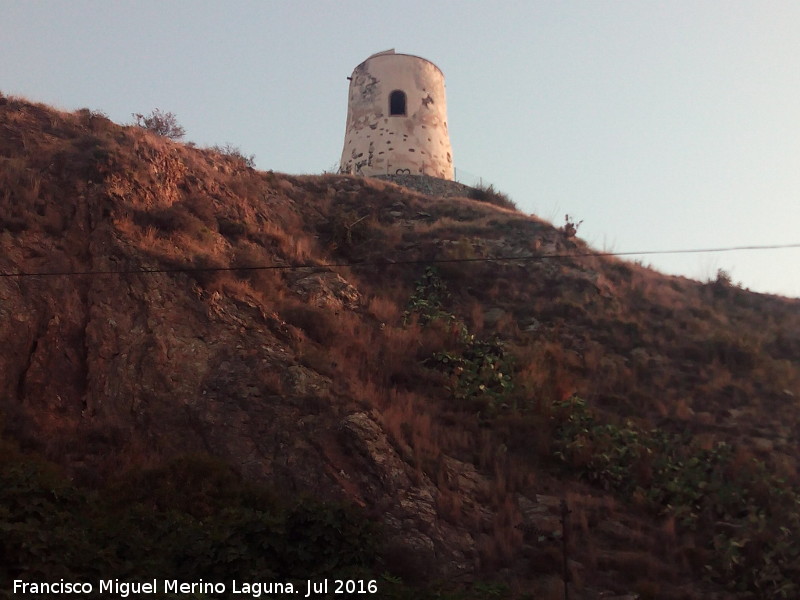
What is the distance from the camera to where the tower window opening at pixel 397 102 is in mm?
25469

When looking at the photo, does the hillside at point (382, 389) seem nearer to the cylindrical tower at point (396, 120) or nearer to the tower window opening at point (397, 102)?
the cylindrical tower at point (396, 120)

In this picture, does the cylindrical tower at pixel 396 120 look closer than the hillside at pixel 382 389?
No

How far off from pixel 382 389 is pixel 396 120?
50.7 ft

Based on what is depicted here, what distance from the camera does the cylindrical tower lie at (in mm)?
24469

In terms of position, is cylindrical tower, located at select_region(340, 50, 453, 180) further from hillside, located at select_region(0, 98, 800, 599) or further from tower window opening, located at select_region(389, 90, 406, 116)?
hillside, located at select_region(0, 98, 800, 599)

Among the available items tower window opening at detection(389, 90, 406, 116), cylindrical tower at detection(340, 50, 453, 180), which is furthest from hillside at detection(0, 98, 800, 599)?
tower window opening at detection(389, 90, 406, 116)

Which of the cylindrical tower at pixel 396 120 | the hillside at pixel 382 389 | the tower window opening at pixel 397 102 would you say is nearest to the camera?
the hillside at pixel 382 389

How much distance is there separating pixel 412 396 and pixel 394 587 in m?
4.41

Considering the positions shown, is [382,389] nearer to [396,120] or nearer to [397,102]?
[396,120]

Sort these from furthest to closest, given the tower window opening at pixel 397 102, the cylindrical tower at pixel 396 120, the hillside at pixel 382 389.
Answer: the tower window opening at pixel 397 102 < the cylindrical tower at pixel 396 120 < the hillside at pixel 382 389

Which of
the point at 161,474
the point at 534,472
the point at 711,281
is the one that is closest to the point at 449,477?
the point at 534,472

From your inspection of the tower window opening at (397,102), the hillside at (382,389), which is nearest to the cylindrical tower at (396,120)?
the tower window opening at (397,102)

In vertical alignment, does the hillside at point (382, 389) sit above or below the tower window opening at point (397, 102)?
below

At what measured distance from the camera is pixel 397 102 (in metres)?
25.7
